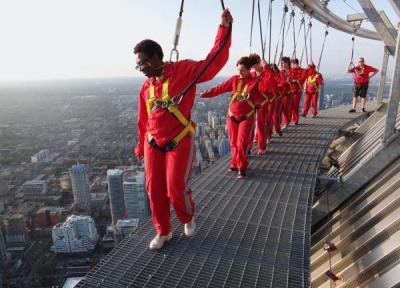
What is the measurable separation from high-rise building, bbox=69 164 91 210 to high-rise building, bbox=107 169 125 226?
121 inches

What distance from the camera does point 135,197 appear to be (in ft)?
112

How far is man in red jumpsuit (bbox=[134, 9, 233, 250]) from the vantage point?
106 inches

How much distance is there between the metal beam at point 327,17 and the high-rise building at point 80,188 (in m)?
31.5

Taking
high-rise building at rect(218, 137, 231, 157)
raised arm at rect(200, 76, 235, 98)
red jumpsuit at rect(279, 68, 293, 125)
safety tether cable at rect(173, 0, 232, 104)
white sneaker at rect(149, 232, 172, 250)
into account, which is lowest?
high-rise building at rect(218, 137, 231, 157)

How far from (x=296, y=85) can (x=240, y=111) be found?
4.56 meters

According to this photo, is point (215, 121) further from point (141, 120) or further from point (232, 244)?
point (232, 244)

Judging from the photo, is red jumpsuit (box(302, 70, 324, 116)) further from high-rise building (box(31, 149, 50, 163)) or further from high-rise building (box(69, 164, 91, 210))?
high-rise building (box(31, 149, 50, 163))

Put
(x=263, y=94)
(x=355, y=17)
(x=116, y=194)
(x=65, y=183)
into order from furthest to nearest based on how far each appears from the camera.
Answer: (x=65, y=183)
(x=116, y=194)
(x=355, y=17)
(x=263, y=94)

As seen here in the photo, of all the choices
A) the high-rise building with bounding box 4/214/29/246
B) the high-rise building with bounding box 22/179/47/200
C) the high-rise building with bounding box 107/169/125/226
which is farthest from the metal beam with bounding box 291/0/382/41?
the high-rise building with bounding box 22/179/47/200

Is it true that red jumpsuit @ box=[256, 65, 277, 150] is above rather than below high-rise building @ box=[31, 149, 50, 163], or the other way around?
above

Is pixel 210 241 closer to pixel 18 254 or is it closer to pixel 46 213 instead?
pixel 18 254

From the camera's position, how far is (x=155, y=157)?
2875mm

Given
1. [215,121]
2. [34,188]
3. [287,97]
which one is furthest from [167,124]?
[215,121]

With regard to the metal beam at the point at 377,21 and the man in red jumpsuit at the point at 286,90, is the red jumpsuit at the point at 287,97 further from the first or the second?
the metal beam at the point at 377,21
